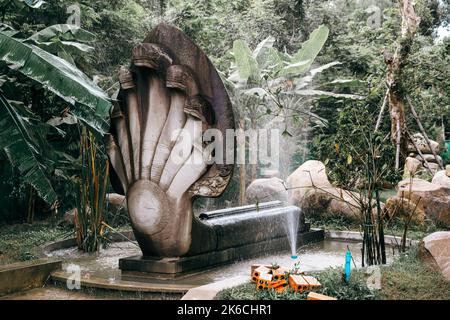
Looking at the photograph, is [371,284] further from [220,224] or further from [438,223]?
[438,223]

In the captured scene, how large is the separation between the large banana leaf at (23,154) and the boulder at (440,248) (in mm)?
3641

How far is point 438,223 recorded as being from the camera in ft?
30.7

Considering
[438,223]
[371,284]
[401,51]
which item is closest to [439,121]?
[401,51]

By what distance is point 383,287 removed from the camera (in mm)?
4750

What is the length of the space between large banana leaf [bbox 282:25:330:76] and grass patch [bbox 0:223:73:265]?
5360mm

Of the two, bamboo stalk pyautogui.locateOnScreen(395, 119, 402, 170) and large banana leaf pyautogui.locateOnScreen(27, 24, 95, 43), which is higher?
large banana leaf pyautogui.locateOnScreen(27, 24, 95, 43)

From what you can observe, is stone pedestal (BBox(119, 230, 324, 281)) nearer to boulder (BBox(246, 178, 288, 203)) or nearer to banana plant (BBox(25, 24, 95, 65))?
banana plant (BBox(25, 24, 95, 65))

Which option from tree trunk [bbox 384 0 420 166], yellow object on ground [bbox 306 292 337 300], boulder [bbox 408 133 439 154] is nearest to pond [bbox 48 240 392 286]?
yellow object on ground [bbox 306 292 337 300]

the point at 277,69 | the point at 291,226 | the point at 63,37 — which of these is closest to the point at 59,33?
the point at 63,37

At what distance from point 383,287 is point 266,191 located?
7042mm

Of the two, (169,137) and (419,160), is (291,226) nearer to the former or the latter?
(169,137)

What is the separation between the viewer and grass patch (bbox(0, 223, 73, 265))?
704 cm

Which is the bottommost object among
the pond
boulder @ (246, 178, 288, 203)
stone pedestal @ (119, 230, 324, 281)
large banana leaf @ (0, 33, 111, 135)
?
the pond
